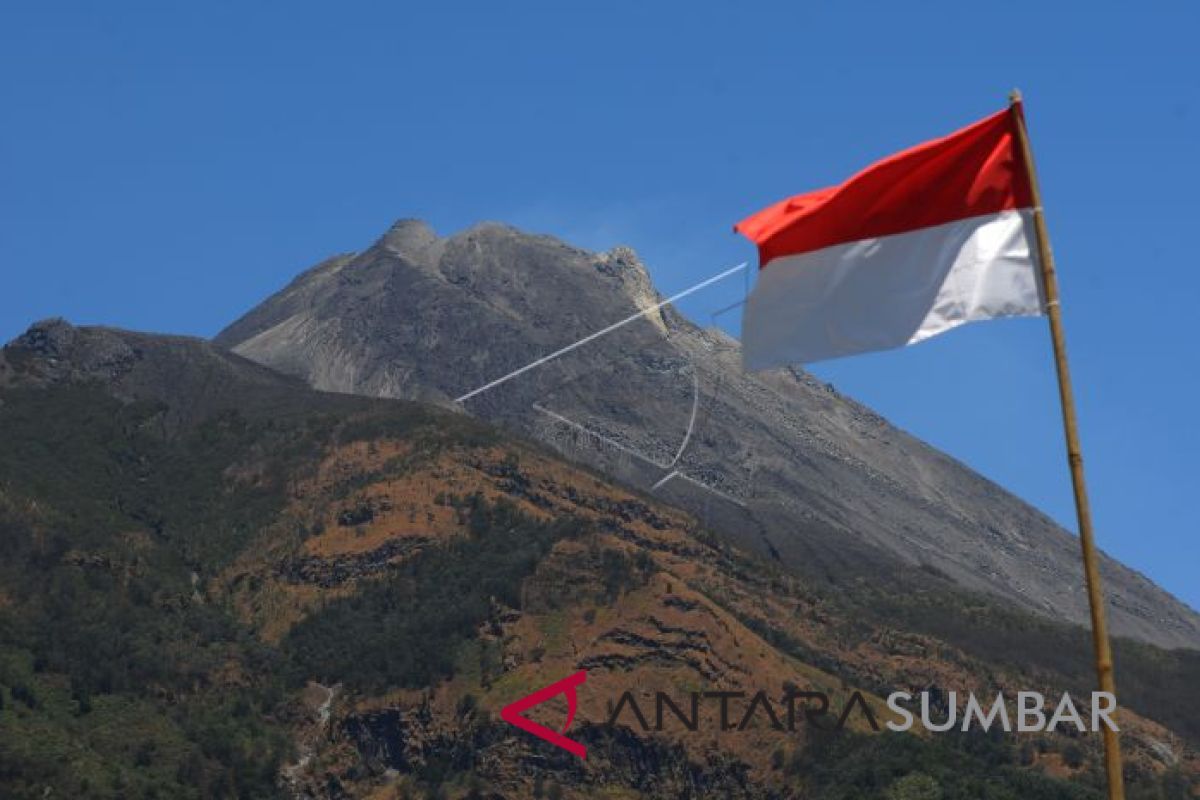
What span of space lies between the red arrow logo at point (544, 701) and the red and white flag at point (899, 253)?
115920mm

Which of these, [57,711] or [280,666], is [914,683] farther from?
[57,711]

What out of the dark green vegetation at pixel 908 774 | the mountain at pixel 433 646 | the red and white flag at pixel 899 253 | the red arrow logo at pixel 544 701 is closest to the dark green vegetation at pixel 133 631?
the mountain at pixel 433 646

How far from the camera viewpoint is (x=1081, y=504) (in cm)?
1923

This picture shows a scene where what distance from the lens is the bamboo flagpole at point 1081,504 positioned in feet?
61.4

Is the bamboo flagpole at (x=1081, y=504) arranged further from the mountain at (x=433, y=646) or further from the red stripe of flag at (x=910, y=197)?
the mountain at (x=433, y=646)

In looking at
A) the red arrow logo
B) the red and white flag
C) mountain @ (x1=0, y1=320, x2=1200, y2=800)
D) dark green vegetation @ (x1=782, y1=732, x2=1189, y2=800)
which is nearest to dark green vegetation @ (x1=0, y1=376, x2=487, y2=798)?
mountain @ (x1=0, y1=320, x2=1200, y2=800)

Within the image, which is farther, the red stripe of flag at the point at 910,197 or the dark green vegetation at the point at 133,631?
the dark green vegetation at the point at 133,631

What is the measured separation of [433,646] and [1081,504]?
449 feet

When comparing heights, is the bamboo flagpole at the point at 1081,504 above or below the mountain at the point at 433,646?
below

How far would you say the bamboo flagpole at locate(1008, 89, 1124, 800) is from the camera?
18.7 meters

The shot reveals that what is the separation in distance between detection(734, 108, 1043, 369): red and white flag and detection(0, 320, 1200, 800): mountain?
9794 cm

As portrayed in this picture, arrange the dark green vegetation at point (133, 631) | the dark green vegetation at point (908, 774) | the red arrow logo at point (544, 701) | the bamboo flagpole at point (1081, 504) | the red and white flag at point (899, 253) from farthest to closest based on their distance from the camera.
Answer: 1. the red arrow logo at point (544, 701)
2. the dark green vegetation at point (133, 631)
3. the dark green vegetation at point (908, 774)
4. the red and white flag at point (899, 253)
5. the bamboo flagpole at point (1081, 504)

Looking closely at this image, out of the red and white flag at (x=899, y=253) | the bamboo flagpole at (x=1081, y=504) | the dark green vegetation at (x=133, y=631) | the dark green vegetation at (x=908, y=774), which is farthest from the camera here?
the dark green vegetation at (x=133, y=631)

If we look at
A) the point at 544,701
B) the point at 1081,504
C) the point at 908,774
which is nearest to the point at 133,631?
the point at 544,701
